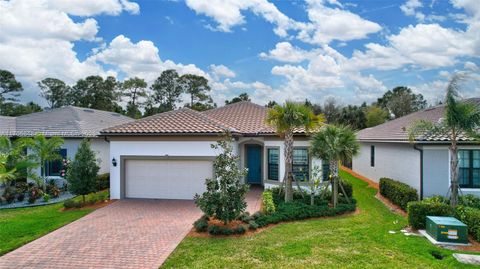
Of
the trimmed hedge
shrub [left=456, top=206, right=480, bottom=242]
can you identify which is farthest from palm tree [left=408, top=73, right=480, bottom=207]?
the trimmed hedge

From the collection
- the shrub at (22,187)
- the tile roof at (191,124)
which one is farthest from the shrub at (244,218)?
the shrub at (22,187)

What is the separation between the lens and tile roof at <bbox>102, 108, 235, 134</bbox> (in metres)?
15.0

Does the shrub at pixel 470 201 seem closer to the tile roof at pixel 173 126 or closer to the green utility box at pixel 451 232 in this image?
the green utility box at pixel 451 232

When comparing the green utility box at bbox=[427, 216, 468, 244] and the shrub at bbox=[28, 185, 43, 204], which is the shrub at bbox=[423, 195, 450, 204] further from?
the shrub at bbox=[28, 185, 43, 204]

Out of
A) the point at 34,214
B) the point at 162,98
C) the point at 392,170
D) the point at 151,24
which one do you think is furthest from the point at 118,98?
the point at 392,170

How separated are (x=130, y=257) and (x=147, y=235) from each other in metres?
1.78

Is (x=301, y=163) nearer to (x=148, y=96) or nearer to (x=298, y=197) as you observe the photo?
(x=298, y=197)

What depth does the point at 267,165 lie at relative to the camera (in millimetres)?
17047

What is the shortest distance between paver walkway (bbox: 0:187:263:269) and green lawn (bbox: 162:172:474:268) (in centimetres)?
86

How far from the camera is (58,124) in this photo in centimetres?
2136

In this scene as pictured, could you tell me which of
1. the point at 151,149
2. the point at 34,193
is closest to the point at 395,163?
the point at 151,149

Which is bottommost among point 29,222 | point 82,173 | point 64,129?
point 29,222

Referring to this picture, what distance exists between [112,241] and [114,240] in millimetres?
90

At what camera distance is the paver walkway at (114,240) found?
26.6 ft
